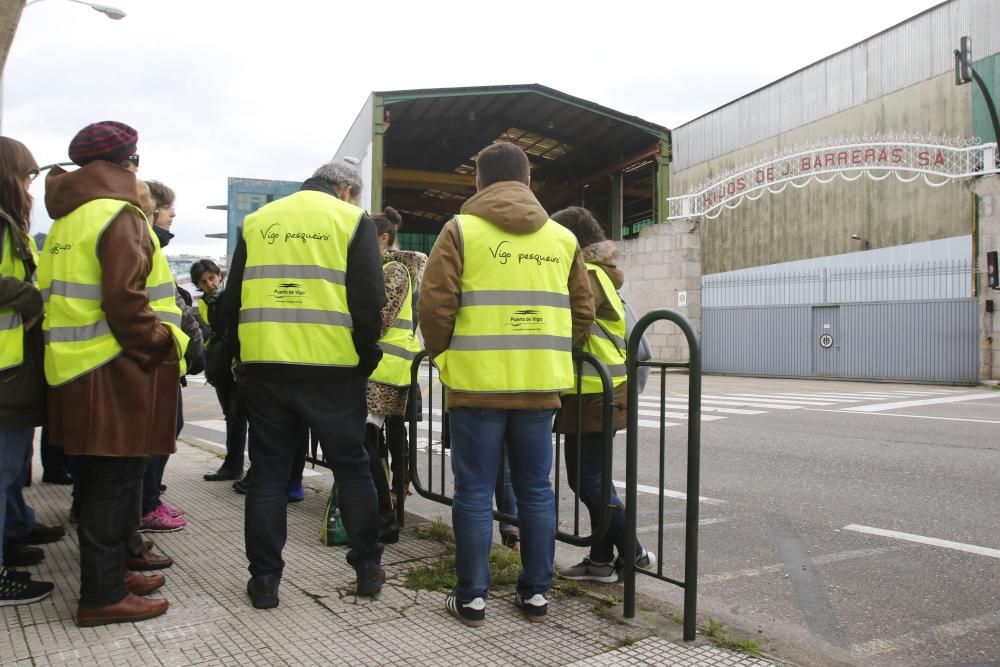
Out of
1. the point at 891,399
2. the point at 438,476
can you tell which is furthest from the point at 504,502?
the point at 891,399

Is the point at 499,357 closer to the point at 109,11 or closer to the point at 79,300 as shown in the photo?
the point at 79,300

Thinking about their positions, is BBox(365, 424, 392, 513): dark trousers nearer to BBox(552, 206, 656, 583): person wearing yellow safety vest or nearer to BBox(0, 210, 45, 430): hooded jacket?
BBox(552, 206, 656, 583): person wearing yellow safety vest

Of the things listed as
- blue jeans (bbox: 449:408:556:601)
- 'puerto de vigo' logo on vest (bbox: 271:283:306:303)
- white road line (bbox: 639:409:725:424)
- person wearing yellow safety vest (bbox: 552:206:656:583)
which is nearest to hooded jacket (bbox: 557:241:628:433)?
person wearing yellow safety vest (bbox: 552:206:656:583)

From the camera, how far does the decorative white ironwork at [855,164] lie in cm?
1819

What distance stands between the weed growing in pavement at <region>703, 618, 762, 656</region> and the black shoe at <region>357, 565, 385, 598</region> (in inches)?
53.5

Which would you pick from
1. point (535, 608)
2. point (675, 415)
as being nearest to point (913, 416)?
point (675, 415)

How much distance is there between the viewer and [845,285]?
20.9 m

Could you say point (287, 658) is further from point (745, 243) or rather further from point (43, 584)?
point (745, 243)

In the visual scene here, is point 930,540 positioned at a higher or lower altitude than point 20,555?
lower

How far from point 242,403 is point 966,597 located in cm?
350

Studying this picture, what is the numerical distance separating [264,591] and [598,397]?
5.47 ft

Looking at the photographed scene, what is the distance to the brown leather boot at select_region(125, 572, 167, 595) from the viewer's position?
3371mm

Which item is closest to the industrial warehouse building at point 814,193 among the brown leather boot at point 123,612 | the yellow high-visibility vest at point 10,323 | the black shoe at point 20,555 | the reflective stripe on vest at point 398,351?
the reflective stripe on vest at point 398,351

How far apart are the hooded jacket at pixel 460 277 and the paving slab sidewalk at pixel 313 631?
2.87 ft
